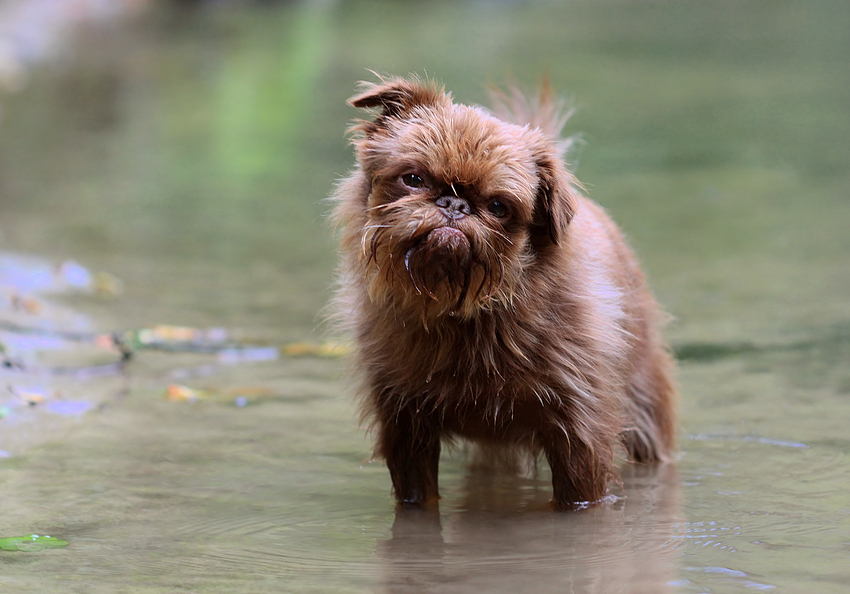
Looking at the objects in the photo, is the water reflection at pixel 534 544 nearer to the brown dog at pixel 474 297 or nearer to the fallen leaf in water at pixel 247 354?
the brown dog at pixel 474 297

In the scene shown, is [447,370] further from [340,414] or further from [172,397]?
[172,397]

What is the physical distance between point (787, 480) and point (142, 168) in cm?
965

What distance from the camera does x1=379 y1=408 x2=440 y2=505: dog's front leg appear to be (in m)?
4.28

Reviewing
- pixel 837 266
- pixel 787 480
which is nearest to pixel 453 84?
pixel 837 266

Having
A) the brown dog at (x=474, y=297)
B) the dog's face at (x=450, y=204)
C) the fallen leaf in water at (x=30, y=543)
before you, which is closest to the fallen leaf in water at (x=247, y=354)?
the brown dog at (x=474, y=297)

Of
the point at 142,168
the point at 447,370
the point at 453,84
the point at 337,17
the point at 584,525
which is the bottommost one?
the point at 584,525

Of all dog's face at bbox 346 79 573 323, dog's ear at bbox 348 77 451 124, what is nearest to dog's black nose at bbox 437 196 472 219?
dog's face at bbox 346 79 573 323

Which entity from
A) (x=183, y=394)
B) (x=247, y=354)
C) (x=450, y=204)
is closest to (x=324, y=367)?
(x=247, y=354)

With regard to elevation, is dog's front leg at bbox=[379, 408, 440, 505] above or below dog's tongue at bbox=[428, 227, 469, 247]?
below

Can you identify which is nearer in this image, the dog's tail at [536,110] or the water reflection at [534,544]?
the water reflection at [534,544]

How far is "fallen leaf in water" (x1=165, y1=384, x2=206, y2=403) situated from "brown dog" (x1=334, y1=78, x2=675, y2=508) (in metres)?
1.38

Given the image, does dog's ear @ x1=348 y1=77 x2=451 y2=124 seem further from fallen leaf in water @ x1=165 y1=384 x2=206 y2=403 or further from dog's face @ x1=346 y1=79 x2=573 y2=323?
fallen leaf in water @ x1=165 y1=384 x2=206 y2=403

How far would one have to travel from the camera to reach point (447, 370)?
405 centimetres

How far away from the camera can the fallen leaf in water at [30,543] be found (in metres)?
3.60
